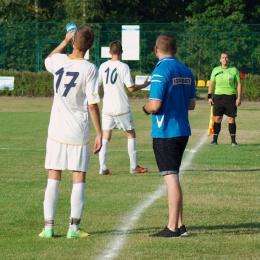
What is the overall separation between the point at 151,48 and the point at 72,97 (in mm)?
36409

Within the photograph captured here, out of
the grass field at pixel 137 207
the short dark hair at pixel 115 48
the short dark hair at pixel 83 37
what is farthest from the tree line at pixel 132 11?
the short dark hair at pixel 83 37

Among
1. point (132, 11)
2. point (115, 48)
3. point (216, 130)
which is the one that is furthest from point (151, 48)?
point (115, 48)

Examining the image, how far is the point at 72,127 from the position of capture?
7.82 metres

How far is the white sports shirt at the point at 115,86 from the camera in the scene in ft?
41.6

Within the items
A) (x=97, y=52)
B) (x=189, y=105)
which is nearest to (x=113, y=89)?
(x=189, y=105)

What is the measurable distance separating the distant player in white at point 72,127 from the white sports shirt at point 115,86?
15.7ft

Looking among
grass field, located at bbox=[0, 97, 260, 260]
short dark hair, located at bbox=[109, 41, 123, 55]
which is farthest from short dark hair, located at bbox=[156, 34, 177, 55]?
short dark hair, located at bbox=[109, 41, 123, 55]

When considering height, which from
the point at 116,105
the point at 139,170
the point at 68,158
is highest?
the point at 68,158

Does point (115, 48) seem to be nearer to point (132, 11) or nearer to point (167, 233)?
point (167, 233)

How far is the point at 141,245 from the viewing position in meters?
7.41

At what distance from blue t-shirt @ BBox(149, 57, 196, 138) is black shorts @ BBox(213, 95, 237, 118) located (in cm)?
1019

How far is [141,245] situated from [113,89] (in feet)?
18.5

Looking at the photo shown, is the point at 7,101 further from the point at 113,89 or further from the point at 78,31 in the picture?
the point at 78,31

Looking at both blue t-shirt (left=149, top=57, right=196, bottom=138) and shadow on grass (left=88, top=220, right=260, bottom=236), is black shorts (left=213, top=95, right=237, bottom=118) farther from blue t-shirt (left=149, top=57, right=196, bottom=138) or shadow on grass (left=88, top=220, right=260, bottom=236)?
blue t-shirt (left=149, top=57, right=196, bottom=138)
